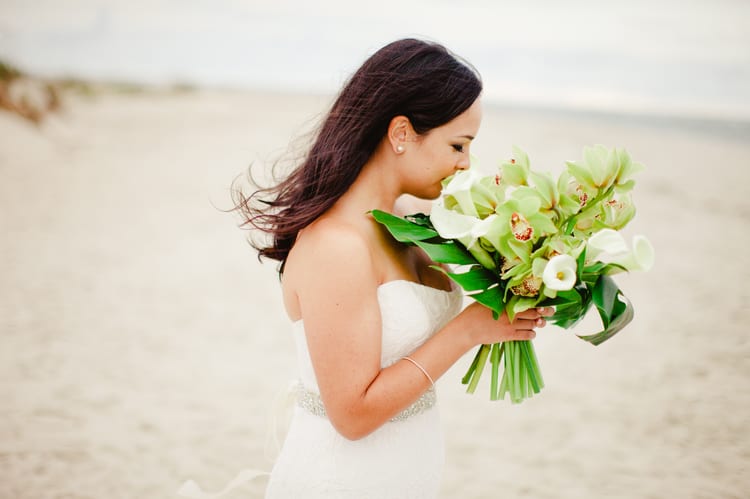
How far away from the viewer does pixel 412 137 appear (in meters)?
2.07

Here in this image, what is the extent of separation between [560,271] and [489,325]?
33 centimetres

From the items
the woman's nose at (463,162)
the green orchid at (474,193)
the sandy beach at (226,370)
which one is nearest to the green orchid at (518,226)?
the green orchid at (474,193)

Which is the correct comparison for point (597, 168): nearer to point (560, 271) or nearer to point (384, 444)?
point (560, 271)

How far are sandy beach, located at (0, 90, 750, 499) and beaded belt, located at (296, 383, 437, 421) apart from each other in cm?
110

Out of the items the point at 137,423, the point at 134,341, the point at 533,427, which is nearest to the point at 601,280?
the point at 533,427

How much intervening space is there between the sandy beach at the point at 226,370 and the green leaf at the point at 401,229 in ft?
2.50

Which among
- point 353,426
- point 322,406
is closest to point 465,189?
point 353,426

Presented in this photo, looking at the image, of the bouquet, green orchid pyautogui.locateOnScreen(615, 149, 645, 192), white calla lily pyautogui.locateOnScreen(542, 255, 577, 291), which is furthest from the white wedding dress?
green orchid pyautogui.locateOnScreen(615, 149, 645, 192)

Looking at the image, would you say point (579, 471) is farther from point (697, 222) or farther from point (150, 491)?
point (697, 222)

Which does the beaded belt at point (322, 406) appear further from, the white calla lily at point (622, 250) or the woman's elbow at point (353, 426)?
the white calla lily at point (622, 250)

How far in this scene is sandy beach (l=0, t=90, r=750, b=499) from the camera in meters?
4.50

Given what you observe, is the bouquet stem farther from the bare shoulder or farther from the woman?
the bare shoulder

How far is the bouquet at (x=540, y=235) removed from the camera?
Result: 1.72 metres

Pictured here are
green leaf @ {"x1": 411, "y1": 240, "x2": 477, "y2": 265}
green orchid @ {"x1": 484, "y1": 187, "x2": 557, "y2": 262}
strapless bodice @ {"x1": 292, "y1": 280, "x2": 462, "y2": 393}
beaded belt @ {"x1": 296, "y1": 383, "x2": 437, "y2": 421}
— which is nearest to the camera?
green orchid @ {"x1": 484, "y1": 187, "x2": 557, "y2": 262}
